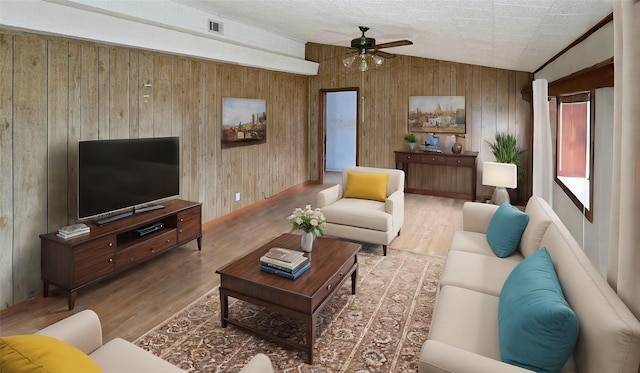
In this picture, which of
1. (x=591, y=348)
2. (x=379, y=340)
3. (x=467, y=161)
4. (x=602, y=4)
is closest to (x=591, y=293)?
(x=591, y=348)

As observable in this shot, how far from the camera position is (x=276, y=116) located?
7.10m

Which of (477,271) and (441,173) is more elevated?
(441,173)

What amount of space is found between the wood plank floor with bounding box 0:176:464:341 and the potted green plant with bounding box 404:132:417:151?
1.65m

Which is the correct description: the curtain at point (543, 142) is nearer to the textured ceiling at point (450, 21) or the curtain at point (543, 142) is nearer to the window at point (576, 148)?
the window at point (576, 148)

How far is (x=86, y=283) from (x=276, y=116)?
454cm

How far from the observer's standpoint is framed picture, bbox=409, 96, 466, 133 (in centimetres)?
718

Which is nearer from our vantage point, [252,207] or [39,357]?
[39,357]

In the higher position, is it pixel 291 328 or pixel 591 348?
pixel 591 348

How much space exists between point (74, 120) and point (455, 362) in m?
3.67

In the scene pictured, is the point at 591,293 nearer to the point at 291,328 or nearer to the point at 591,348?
the point at 591,348

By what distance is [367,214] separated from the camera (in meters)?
4.33

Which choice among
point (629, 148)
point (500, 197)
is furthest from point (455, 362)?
point (500, 197)

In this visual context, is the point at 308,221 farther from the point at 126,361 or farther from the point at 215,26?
the point at 215,26

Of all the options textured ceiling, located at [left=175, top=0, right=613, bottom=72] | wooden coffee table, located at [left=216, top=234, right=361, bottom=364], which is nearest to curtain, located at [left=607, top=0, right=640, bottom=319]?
textured ceiling, located at [left=175, top=0, right=613, bottom=72]
